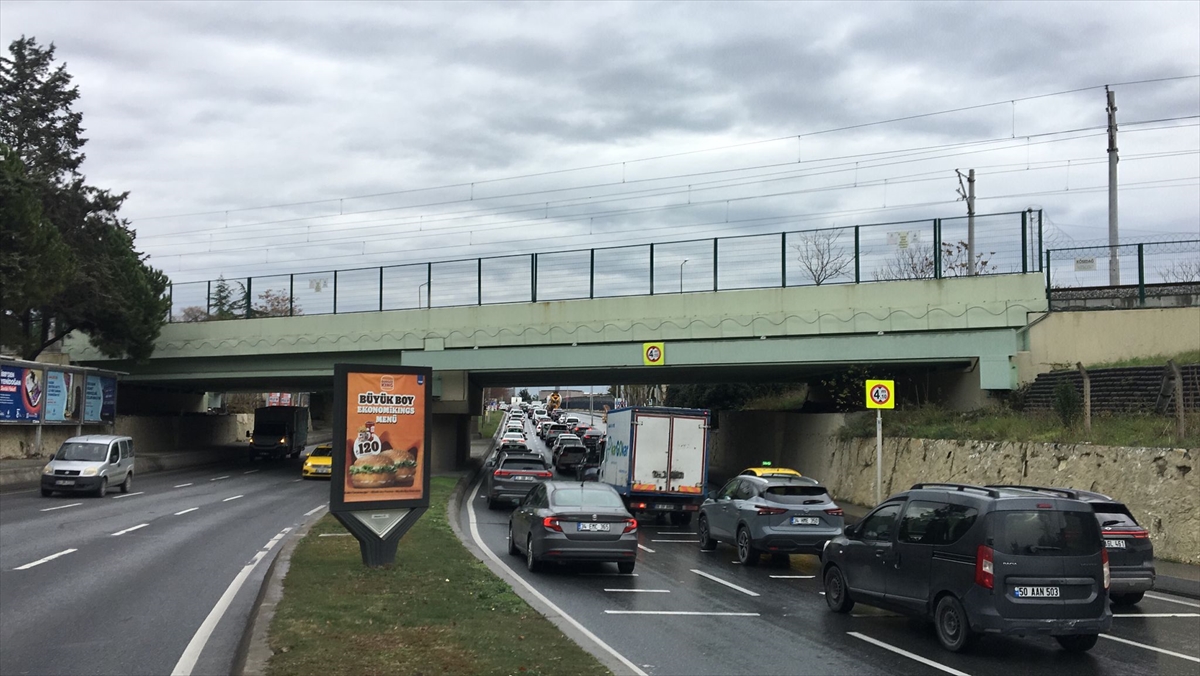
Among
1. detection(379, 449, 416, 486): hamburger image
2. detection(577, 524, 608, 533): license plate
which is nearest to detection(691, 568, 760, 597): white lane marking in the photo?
detection(577, 524, 608, 533): license plate

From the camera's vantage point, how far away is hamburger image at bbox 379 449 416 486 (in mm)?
14391

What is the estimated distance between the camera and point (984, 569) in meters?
10.1

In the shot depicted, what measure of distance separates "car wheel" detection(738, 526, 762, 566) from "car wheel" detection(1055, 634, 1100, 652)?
7155 mm

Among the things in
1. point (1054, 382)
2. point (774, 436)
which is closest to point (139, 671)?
point (1054, 382)

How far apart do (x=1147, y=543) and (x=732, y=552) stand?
8363 millimetres

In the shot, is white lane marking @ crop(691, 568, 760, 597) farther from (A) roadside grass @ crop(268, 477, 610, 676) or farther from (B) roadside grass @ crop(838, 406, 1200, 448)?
(B) roadside grass @ crop(838, 406, 1200, 448)

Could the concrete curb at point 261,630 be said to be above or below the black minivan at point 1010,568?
below

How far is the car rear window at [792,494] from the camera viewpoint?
17.7 metres

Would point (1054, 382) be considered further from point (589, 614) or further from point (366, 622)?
point (366, 622)

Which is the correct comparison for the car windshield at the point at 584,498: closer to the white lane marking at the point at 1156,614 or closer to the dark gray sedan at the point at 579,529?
the dark gray sedan at the point at 579,529

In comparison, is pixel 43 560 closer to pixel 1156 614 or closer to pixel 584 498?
pixel 584 498

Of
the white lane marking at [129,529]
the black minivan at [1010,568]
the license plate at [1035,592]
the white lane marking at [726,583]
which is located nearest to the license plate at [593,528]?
the white lane marking at [726,583]

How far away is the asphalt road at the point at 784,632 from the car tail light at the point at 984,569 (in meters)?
0.80

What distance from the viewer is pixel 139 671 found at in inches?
338
